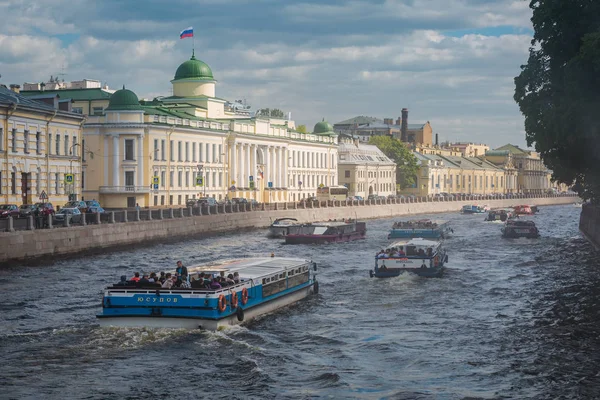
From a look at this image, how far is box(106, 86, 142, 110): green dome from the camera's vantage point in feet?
300

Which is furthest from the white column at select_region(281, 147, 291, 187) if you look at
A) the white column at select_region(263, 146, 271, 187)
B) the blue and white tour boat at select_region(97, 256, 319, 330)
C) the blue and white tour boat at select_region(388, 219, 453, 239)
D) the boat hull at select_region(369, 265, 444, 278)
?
the blue and white tour boat at select_region(97, 256, 319, 330)

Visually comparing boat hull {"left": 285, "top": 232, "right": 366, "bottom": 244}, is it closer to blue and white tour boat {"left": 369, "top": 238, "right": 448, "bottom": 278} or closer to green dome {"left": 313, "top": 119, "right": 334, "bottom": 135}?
blue and white tour boat {"left": 369, "top": 238, "right": 448, "bottom": 278}

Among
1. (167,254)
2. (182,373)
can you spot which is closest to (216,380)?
(182,373)

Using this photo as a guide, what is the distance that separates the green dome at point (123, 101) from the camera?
3600 inches

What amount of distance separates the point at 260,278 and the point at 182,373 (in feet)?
27.9

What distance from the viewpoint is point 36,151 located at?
6769 cm

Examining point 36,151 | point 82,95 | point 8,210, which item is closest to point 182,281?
point 8,210

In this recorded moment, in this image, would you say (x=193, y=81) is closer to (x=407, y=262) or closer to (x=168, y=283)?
(x=407, y=262)

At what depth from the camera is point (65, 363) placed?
84.5 ft

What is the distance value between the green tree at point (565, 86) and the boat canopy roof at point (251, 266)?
14045mm

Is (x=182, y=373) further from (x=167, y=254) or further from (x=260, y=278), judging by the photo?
(x=167, y=254)

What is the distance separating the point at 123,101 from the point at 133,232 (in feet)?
108

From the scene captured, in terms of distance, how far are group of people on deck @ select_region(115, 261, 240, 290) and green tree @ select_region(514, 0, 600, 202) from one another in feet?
60.5

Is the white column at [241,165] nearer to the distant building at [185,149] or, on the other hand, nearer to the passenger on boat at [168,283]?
the distant building at [185,149]
